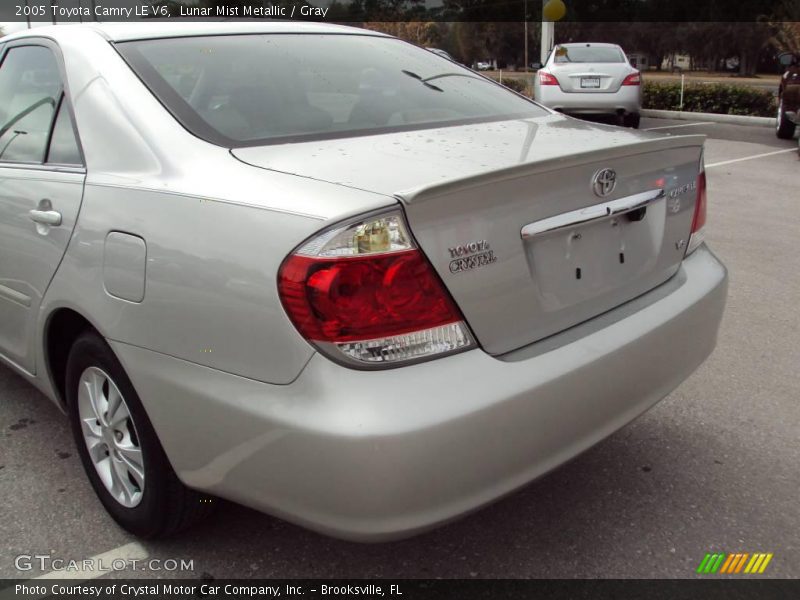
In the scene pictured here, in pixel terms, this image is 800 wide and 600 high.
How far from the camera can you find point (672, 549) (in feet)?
7.88

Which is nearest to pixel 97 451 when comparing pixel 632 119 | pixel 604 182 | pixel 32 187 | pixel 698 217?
pixel 32 187

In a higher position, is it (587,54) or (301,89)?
(301,89)

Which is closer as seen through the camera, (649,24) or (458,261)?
(458,261)

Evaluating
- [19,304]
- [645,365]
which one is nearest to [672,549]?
[645,365]

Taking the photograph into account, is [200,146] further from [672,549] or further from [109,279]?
[672,549]

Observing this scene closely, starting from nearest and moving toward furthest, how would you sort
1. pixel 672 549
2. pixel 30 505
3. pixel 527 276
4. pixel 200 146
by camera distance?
pixel 527 276 → pixel 200 146 → pixel 672 549 → pixel 30 505

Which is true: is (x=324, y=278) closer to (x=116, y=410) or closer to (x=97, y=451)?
(x=116, y=410)

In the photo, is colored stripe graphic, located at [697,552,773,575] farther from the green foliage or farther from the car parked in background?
the green foliage

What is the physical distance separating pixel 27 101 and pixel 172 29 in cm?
64

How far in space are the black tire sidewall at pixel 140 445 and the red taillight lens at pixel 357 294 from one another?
765 mm

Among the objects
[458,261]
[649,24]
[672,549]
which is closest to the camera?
[458,261]

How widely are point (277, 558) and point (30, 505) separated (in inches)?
38.5

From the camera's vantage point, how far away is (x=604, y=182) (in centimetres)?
220

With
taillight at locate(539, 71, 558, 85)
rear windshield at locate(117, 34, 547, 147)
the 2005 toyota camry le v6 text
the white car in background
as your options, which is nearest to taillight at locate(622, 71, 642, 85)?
the white car in background
